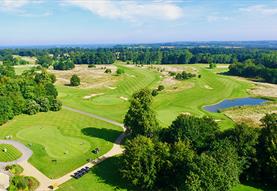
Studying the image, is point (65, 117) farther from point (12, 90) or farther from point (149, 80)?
point (149, 80)

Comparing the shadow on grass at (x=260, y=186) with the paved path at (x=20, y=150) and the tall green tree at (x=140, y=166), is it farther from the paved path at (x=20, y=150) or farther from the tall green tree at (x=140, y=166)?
the paved path at (x=20, y=150)

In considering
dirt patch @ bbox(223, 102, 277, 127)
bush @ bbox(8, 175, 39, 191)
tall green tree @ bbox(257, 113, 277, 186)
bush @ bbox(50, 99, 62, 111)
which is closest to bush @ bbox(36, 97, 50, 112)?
bush @ bbox(50, 99, 62, 111)

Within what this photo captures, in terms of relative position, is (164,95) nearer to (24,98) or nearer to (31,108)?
(31,108)

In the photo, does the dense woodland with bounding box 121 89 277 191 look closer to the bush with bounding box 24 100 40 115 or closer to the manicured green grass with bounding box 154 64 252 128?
the manicured green grass with bounding box 154 64 252 128

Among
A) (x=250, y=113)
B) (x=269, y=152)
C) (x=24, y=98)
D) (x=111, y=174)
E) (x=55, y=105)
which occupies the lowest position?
(x=250, y=113)

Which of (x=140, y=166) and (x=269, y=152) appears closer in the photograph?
(x=140, y=166)

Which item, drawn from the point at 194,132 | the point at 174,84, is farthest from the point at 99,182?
the point at 174,84
